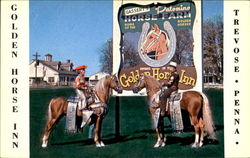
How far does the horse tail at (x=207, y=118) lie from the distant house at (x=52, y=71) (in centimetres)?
267

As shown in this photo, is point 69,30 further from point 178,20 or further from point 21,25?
point 178,20

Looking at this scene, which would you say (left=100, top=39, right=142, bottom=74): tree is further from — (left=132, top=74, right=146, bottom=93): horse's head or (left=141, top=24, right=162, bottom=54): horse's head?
(left=132, top=74, right=146, bottom=93): horse's head

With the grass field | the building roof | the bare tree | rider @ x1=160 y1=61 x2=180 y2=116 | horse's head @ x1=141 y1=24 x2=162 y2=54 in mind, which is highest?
horse's head @ x1=141 y1=24 x2=162 y2=54

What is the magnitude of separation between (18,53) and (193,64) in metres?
3.58

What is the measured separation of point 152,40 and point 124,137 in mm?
2037

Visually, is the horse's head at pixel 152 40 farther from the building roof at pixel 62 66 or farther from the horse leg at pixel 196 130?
the horse leg at pixel 196 130

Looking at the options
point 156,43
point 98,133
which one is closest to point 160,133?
point 98,133

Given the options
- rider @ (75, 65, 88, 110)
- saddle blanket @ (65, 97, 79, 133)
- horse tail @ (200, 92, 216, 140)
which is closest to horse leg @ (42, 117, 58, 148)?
saddle blanket @ (65, 97, 79, 133)

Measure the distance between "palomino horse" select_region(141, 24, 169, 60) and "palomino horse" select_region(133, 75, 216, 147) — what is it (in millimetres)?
544

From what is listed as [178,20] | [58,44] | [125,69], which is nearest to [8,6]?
[58,44]

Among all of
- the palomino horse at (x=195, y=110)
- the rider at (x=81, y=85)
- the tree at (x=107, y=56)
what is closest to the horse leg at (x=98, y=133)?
the rider at (x=81, y=85)

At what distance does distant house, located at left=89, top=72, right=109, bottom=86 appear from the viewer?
862 cm

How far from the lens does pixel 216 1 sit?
818 centimetres

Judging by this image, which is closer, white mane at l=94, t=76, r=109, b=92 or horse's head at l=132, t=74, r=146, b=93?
horse's head at l=132, t=74, r=146, b=93
